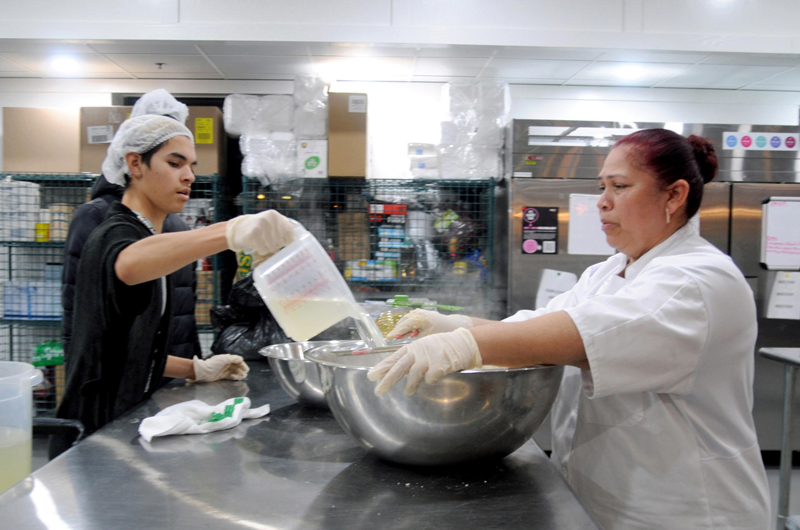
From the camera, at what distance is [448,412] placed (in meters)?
0.83

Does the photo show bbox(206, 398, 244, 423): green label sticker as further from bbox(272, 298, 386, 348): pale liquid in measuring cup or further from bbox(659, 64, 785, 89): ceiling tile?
bbox(659, 64, 785, 89): ceiling tile

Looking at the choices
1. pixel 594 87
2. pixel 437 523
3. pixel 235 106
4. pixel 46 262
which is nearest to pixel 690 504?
pixel 437 523

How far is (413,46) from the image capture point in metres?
3.12

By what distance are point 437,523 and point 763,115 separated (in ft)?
14.4

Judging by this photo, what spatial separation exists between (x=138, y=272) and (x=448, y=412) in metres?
0.89

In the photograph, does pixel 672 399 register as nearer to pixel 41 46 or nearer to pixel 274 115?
pixel 274 115

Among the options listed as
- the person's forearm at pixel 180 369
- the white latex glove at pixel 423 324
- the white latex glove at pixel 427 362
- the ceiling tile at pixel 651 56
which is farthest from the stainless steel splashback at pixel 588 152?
the white latex glove at pixel 427 362

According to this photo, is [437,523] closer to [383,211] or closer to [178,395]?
[178,395]

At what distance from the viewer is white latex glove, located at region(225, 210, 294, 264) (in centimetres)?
116

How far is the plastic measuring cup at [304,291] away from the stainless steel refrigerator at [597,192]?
2.02 m

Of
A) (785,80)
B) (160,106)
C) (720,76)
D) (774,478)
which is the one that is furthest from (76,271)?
(785,80)

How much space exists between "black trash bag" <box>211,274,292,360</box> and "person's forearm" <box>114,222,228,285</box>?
990 mm

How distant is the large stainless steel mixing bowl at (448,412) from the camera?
32.8 inches

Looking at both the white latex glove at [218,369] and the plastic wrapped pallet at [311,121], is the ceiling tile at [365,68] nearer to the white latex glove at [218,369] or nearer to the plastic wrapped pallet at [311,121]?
the plastic wrapped pallet at [311,121]
